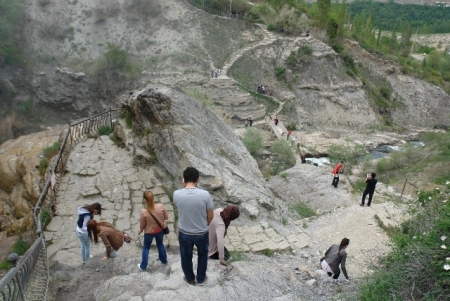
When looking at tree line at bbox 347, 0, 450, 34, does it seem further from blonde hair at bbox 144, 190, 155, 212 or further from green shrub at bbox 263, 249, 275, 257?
blonde hair at bbox 144, 190, 155, 212

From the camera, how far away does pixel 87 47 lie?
3656 cm

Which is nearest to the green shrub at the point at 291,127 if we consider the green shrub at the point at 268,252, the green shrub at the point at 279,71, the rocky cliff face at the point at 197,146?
the green shrub at the point at 279,71

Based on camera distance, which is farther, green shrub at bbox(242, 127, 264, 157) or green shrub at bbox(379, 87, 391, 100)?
green shrub at bbox(379, 87, 391, 100)

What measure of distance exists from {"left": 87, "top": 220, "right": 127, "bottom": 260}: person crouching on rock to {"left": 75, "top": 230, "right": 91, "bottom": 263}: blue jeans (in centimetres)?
9

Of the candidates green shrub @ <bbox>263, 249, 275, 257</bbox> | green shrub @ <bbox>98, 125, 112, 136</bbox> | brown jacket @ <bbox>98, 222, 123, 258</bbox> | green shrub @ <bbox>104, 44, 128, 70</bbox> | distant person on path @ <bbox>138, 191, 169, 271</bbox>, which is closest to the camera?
distant person on path @ <bbox>138, 191, 169, 271</bbox>

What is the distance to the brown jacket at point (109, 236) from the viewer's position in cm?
732

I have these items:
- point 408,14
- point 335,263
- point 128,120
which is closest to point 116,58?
point 128,120

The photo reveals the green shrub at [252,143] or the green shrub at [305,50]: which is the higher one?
the green shrub at [305,50]

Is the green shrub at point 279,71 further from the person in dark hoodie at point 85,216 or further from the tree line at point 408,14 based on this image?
the tree line at point 408,14

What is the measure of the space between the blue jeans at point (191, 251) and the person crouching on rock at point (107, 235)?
90.3 inches

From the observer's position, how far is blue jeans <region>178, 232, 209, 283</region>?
5.37 m

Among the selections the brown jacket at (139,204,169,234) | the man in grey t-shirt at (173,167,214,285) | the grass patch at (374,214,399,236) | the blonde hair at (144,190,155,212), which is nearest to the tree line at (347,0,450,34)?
the grass patch at (374,214,399,236)

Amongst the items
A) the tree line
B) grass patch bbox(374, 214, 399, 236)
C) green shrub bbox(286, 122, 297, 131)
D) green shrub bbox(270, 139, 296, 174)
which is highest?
the tree line

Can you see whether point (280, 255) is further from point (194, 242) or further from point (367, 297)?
point (194, 242)
